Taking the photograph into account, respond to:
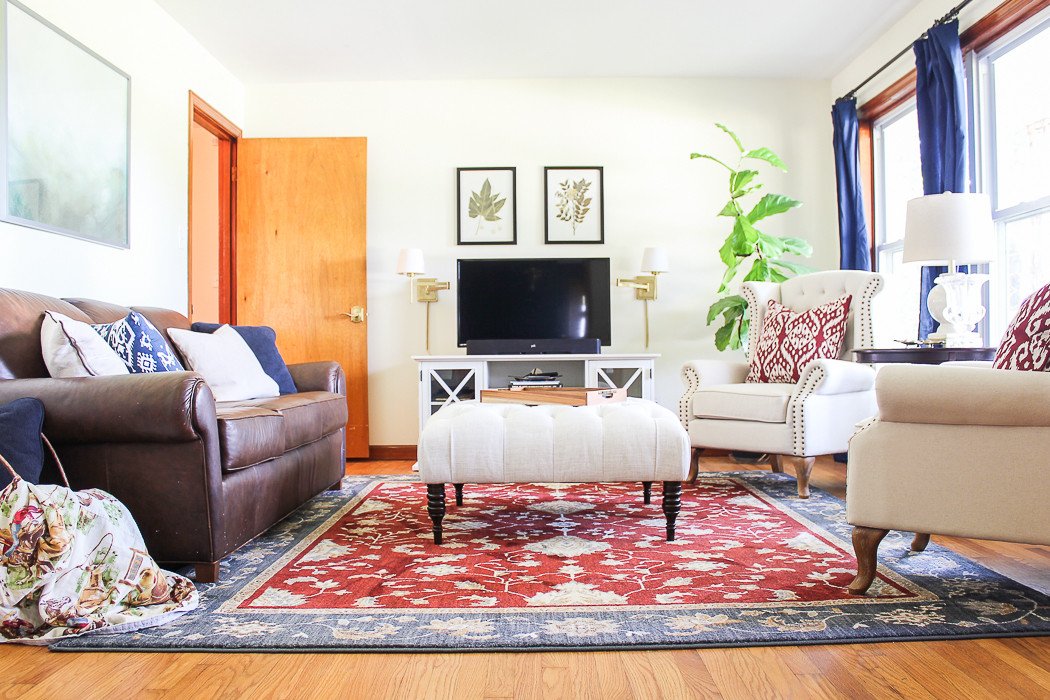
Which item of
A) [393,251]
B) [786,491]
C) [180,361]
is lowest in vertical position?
[786,491]

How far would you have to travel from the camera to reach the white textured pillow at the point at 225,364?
9.52 feet

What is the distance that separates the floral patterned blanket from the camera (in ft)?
5.36

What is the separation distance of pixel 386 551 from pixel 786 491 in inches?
75.3

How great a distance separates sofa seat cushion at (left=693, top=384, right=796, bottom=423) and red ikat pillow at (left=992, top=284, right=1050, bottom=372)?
127 centimetres

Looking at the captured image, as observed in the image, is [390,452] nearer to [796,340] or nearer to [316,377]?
[316,377]

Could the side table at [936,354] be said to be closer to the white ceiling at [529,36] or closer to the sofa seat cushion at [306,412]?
the white ceiling at [529,36]

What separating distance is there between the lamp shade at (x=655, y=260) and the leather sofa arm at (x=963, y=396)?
2759 millimetres

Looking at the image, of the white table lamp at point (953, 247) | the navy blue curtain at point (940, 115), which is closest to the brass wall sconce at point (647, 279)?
the navy blue curtain at point (940, 115)

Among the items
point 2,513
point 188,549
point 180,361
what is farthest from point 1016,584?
point 180,361

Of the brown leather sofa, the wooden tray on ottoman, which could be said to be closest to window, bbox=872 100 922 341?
the wooden tray on ottoman

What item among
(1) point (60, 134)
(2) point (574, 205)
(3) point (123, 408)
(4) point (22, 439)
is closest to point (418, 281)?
(2) point (574, 205)

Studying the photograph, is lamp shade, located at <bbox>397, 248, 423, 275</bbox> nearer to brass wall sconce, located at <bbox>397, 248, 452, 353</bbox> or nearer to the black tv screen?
brass wall sconce, located at <bbox>397, 248, 452, 353</bbox>

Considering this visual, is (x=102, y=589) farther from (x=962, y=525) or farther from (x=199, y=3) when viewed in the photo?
(x=199, y=3)

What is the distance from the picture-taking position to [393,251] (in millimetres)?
4922
